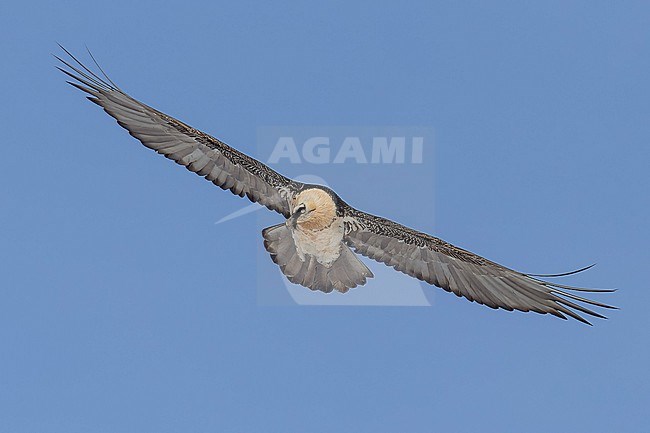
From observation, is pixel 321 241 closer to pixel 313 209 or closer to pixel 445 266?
pixel 313 209

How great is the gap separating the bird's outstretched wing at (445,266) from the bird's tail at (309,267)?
0.27 meters

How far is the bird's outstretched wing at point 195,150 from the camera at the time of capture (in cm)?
1207

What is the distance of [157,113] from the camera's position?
12047 millimetres

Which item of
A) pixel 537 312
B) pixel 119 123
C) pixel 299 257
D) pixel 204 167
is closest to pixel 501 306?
pixel 537 312

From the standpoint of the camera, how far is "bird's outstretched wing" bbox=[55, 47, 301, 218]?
39.6ft

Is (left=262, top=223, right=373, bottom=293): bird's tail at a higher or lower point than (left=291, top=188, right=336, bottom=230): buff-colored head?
lower

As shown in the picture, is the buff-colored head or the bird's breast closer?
the buff-colored head

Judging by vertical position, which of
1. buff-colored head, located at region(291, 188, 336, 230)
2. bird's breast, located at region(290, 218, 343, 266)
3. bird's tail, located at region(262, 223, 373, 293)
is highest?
buff-colored head, located at region(291, 188, 336, 230)

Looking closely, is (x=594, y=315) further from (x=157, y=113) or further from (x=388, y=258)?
(x=157, y=113)

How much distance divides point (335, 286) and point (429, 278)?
3.17 ft

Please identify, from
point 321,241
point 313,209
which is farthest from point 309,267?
point 313,209

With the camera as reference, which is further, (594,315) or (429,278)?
(429,278)

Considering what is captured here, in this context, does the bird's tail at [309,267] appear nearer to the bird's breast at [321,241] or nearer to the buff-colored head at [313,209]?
the bird's breast at [321,241]

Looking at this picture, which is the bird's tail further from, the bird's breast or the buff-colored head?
the buff-colored head
